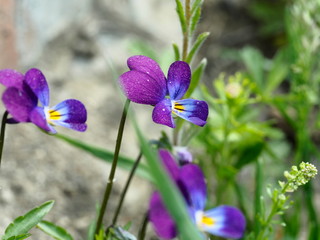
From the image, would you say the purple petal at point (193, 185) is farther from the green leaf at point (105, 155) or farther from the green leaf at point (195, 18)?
the green leaf at point (105, 155)

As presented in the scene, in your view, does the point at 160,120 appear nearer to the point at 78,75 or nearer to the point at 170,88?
the point at 170,88

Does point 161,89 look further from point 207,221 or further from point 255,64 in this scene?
point 255,64

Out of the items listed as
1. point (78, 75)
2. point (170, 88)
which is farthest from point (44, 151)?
point (170, 88)

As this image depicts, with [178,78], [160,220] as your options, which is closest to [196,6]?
[178,78]

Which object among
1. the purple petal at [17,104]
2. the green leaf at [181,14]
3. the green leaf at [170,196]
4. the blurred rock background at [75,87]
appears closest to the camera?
the green leaf at [170,196]

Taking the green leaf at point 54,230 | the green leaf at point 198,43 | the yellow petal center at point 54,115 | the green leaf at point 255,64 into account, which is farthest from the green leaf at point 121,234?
the green leaf at point 255,64

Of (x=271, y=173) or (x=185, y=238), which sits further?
(x=271, y=173)

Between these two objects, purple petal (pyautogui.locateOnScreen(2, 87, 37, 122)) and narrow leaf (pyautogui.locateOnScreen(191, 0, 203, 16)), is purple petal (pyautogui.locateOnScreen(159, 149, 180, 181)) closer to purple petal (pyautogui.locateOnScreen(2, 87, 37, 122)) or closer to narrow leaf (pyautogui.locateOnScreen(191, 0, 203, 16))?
purple petal (pyautogui.locateOnScreen(2, 87, 37, 122))

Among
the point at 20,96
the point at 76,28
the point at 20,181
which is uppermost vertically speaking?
the point at 20,96
